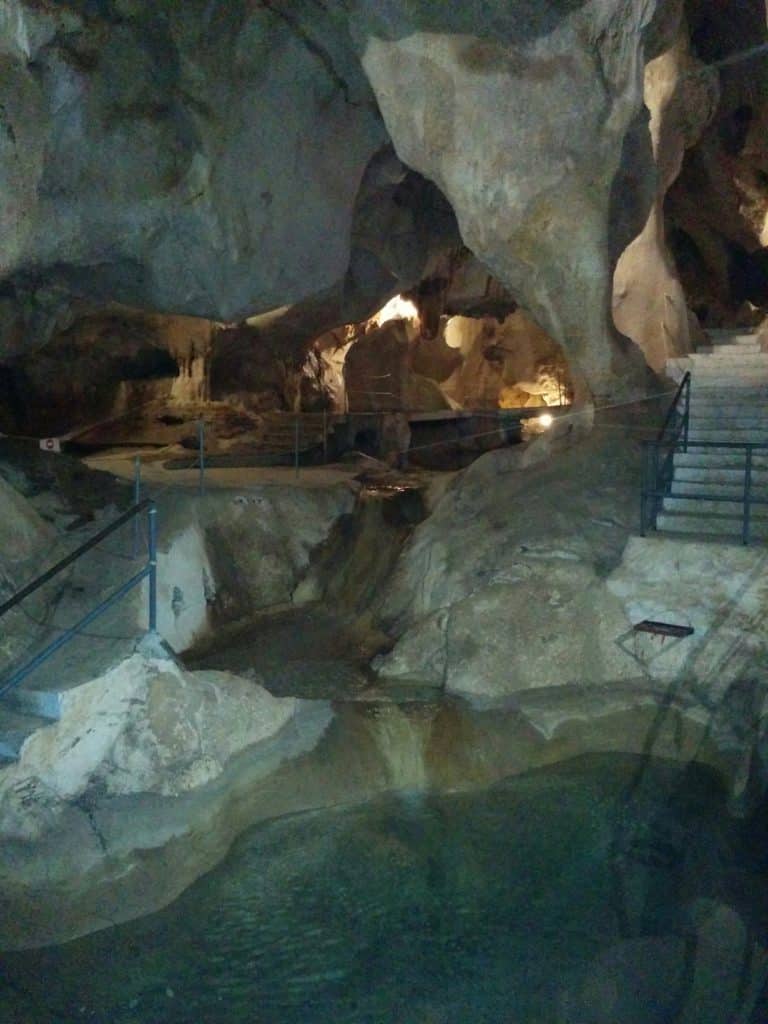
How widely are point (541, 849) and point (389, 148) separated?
11.7m

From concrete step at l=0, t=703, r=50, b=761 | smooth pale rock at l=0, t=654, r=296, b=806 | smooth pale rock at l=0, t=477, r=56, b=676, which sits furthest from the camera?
smooth pale rock at l=0, t=477, r=56, b=676

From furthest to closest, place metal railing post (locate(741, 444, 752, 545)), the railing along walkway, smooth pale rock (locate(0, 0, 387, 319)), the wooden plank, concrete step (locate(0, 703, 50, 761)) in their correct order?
smooth pale rock (locate(0, 0, 387, 319)) → the railing along walkway → metal railing post (locate(741, 444, 752, 545)) → the wooden plank → concrete step (locate(0, 703, 50, 761))

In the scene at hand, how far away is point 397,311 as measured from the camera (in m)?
26.3

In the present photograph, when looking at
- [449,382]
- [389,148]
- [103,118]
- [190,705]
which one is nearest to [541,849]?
[190,705]

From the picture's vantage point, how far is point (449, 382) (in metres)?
30.3

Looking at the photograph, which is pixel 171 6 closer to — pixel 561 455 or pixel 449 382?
pixel 561 455

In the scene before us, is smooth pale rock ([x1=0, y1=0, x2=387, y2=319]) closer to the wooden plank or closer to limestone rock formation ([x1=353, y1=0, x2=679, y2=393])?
limestone rock formation ([x1=353, y1=0, x2=679, y2=393])

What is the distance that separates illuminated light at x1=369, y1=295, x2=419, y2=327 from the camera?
26188 millimetres

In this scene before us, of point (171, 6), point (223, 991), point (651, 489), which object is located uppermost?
point (171, 6)

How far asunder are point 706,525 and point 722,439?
2200mm

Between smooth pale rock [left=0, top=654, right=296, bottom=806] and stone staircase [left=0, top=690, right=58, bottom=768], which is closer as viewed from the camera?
stone staircase [left=0, top=690, right=58, bottom=768]

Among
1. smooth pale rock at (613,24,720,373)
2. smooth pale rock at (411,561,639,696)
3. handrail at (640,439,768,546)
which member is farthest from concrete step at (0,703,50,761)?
smooth pale rock at (613,24,720,373)

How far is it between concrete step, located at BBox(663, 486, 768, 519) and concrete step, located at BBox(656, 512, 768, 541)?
0.15 m

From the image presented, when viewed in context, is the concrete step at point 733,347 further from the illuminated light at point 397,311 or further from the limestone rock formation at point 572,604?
the illuminated light at point 397,311
